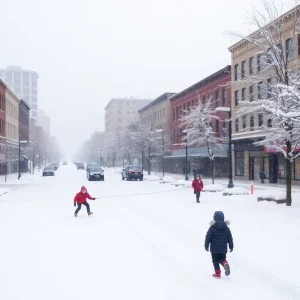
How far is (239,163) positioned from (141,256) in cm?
3464

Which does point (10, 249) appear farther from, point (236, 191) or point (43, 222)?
point (236, 191)

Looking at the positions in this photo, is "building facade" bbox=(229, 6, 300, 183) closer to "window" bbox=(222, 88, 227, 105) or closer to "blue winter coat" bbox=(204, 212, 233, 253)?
"window" bbox=(222, 88, 227, 105)

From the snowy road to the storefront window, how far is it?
24.9 metres

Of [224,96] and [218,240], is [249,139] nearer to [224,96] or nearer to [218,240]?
[224,96]

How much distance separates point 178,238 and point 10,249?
477 centimetres

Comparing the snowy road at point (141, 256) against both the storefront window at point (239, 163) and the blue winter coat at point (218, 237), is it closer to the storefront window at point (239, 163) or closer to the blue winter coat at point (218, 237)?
the blue winter coat at point (218, 237)

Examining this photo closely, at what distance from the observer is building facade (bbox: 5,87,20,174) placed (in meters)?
61.0

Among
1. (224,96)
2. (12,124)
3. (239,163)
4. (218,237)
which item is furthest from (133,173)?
(218,237)

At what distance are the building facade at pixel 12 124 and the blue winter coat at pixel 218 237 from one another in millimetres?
53114

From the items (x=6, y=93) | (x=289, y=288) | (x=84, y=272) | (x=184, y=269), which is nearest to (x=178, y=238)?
(x=184, y=269)

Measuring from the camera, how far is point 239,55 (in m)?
41.7

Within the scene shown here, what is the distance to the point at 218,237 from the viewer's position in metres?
8.12

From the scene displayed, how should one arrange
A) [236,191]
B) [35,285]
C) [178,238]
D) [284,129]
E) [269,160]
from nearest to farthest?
[35,285]
[178,238]
[284,129]
[236,191]
[269,160]

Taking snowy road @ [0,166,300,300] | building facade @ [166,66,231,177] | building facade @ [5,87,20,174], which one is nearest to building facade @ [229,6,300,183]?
building facade @ [166,66,231,177]
